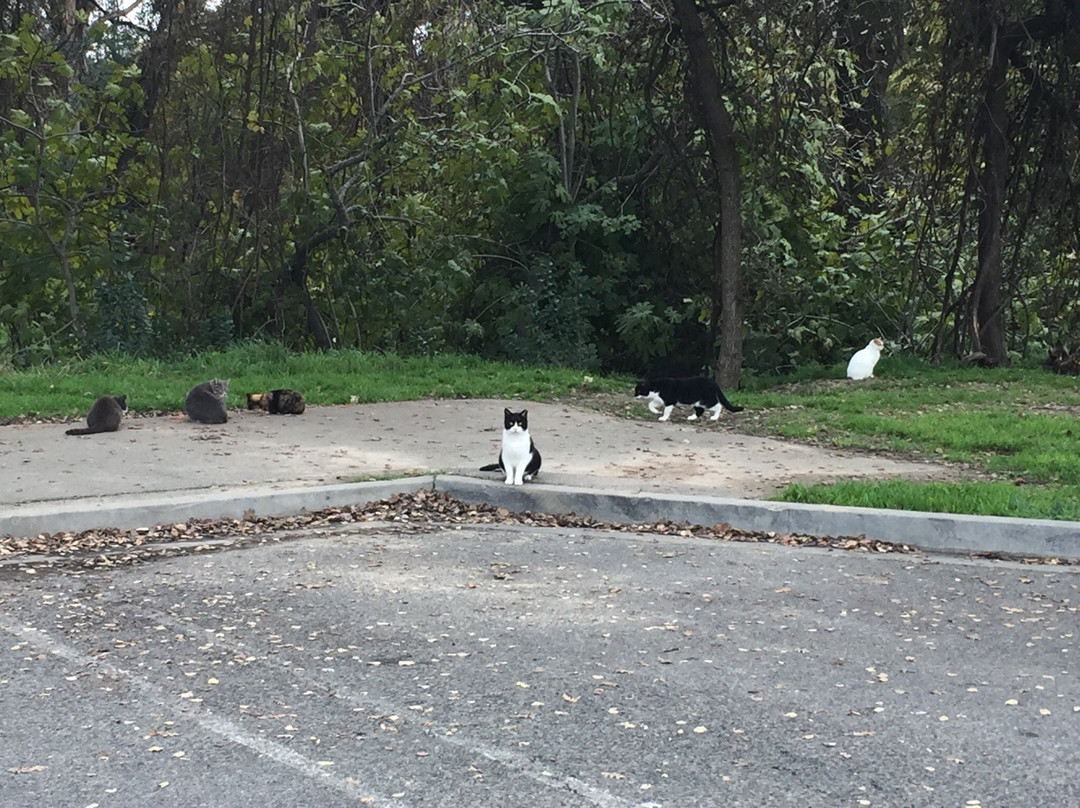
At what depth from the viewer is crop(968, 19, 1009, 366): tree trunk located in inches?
653

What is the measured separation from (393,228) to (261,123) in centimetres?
255

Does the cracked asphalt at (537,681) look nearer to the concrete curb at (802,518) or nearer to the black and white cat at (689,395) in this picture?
the concrete curb at (802,518)

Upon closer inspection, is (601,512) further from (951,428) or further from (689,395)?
(951,428)

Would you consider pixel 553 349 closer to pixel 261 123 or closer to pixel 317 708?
pixel 261 123

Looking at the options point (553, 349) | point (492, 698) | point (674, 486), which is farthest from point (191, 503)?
point (553, 349)

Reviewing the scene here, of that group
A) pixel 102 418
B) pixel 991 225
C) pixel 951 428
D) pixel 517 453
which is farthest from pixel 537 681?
pixel 991 225

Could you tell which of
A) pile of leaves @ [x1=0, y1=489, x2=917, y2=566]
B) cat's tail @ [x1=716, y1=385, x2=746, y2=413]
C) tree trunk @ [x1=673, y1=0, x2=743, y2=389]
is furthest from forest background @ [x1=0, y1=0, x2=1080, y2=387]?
pile of leaves @ [x1=0, y1=489, x2=917, y2=566]

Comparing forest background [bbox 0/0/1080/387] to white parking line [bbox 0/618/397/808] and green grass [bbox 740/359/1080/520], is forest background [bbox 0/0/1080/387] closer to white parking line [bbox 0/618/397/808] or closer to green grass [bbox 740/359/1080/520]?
green grass [bbox 740/359/1080/520]

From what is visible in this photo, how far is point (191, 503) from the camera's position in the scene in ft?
25.5

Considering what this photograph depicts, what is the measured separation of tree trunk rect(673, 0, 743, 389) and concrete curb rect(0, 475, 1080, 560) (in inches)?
282

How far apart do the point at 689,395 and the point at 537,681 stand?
7621mm

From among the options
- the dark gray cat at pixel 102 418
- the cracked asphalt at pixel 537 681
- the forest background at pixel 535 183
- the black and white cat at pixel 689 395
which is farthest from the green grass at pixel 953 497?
the forest background at pixel 535 183

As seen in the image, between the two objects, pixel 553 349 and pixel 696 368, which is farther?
pixel 696 368

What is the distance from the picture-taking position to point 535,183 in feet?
59.3
